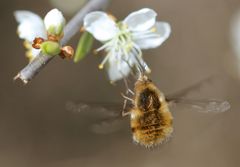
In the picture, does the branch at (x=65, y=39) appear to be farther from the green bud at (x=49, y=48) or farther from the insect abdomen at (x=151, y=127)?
the insect abdomen at (x=151, y=127)

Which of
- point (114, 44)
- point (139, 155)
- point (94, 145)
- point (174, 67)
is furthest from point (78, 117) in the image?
point (114, 44)

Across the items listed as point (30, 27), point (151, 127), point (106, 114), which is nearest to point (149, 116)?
point (151, 127)

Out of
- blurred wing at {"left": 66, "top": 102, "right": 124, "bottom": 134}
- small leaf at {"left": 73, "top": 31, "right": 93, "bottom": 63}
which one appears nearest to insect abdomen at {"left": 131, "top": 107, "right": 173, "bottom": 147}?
blurred wing at {"left": 66, "top": 102, "right": 124, "bottom": 134}

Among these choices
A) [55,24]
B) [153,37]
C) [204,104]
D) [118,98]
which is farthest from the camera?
[118,98]

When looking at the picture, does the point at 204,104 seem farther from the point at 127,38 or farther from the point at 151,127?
the point at 127,38

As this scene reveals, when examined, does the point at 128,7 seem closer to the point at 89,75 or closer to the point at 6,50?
the point at 89,75
